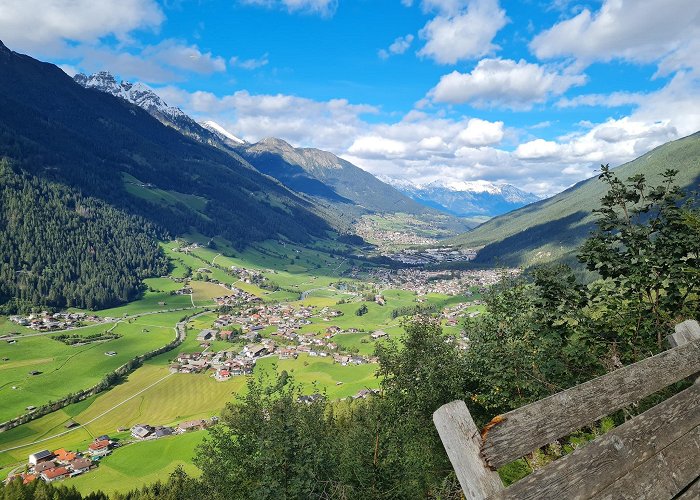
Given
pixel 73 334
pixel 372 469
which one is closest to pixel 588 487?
pixel 372 469

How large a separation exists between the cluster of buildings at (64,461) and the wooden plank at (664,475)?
68361mm

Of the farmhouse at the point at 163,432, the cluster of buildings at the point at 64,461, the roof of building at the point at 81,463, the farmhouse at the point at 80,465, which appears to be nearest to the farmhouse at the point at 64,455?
the cluster of buildings at the point at 64,461

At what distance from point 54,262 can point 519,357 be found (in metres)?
207

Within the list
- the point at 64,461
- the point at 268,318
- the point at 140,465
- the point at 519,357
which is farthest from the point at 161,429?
the point at 268,318

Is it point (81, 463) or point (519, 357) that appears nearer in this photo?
point (519, 357)

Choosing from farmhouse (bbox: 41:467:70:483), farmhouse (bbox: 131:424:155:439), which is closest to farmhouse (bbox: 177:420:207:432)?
farmhouse (bbox: 131:424:155:439)

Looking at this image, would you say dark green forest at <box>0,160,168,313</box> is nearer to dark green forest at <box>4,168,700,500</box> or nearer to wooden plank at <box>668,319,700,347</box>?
dark green forest at <box>4,168,700,500</box>

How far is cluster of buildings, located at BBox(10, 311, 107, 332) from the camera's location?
391ft

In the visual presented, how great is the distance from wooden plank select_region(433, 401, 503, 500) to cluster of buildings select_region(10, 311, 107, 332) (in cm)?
14829

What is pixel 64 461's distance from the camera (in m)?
55.8

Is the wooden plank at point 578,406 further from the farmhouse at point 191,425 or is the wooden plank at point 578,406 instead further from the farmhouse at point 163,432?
the farmhouse at point 163,432

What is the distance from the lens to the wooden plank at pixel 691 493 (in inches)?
125

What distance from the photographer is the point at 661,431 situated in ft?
10.3

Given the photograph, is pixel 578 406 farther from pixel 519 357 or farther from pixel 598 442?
pixel 519 357
